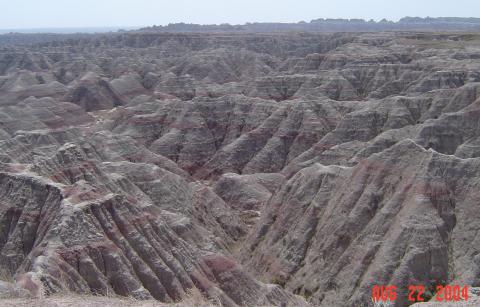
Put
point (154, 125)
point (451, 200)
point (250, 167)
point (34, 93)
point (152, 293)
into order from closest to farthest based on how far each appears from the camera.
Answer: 1. point (152, 293)
2. point (451, 200)
3. point (250, 167)
4. point (154, 125)
5. point (34, 93)

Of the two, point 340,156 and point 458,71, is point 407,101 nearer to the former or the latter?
point 340,156

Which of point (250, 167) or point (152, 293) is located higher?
point (152, 293)

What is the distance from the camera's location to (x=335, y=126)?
2918 inches

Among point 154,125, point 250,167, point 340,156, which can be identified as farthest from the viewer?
point 154,125

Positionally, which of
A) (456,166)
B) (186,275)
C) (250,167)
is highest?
(456,166)

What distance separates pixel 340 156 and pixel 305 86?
42.5 meters

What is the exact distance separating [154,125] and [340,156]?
32.6 meters

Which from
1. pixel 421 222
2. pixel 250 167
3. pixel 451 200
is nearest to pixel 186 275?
pixel 421 222

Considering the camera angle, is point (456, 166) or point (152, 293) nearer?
point (152, 293)

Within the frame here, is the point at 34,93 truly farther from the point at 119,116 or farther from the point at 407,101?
the point at 407,101
